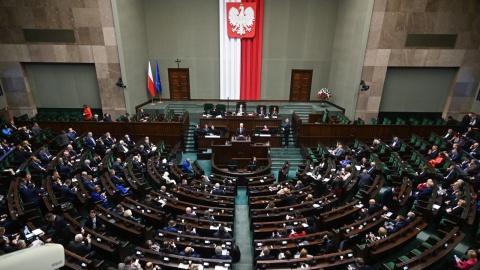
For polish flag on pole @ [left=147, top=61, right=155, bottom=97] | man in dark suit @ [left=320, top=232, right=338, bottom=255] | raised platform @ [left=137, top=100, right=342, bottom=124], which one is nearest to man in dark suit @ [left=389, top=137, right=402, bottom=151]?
raised platform @ [left=137, top=100, right=342, bottom=124]

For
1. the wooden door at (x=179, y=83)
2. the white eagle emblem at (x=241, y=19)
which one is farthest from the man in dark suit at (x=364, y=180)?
the wooden door at (x=179, y=83)

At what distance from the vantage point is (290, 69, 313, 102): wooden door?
61.2ft

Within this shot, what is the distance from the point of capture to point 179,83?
61.7ft

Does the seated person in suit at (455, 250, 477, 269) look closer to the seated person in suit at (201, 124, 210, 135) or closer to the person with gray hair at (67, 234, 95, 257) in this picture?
the person with gray hair at (67, 234, 95, 257)

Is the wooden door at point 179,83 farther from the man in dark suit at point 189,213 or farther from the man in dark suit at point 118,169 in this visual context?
the man in dark suit at point 189,213

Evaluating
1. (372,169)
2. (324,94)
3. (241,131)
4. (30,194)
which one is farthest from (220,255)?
(324,94)

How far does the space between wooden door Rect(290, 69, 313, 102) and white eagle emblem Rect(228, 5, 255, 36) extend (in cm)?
398

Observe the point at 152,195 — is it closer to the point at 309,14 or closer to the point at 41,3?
the point at 41,3

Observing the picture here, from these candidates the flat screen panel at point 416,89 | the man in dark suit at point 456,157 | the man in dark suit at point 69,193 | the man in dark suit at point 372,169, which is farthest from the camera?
the flat screen panel at point 416,89

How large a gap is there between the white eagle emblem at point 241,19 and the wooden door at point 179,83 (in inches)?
160

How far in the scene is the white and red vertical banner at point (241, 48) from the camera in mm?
17234

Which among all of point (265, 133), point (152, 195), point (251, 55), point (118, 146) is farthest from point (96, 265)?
point (251, 55)

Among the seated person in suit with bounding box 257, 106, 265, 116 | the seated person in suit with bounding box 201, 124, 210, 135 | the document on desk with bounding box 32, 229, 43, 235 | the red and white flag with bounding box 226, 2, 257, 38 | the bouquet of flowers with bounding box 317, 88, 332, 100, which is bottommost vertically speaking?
the document on desk with bounding box 32, 229, 43, 235

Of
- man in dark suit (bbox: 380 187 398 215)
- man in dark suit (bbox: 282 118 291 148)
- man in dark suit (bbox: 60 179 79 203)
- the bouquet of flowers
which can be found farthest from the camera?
the bouquet of flowers
